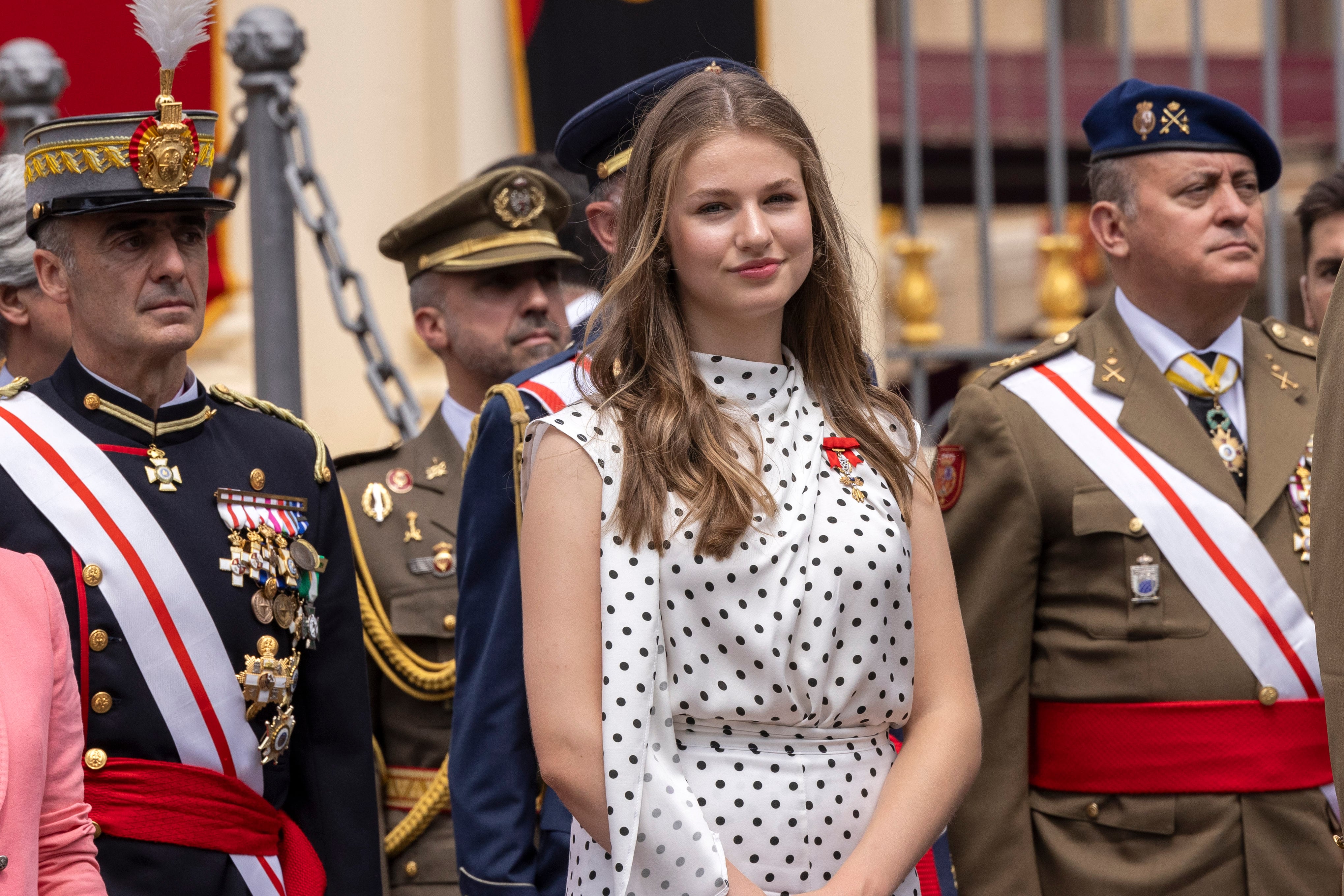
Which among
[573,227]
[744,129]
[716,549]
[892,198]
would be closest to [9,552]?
[716,549]

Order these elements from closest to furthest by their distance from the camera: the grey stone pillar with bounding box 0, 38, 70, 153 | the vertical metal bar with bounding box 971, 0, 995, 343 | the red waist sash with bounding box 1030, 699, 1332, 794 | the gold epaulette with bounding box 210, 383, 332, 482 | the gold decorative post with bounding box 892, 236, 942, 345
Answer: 1. the gold epaulette with bounding box 210, 383, 332, 482
2. the red waist sash with bounding box 1030, 699, 1332, 794
3. the grey stone pillar with bounding box 0, 38, 70, 153
4. the vertical metal bar with bounding box 971, 0, 995, 343
5. the gold decorative post with bounding box 892, 236, 942, 345

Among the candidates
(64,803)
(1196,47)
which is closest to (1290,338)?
(64,803)

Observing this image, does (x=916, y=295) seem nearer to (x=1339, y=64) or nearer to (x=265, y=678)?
(x=1339, y=64)

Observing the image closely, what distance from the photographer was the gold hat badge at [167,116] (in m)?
2.66

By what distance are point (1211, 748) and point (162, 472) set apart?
1.77 meters

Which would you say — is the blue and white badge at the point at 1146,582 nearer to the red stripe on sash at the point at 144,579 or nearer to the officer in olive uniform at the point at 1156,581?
the officer in olive uniform at the point at 1156,581

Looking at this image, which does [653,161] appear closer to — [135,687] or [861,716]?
[861,716]

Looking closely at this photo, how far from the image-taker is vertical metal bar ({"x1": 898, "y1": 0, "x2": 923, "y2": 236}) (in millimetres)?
6582

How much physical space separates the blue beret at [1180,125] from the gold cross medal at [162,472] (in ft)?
6.17

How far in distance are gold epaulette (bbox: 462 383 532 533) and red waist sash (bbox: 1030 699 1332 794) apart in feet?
3.82

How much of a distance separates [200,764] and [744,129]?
45.9 inches

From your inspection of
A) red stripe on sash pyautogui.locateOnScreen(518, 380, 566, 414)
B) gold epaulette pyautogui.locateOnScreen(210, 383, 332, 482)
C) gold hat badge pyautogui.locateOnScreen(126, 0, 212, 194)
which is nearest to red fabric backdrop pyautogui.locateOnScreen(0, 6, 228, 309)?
gold epaulette pyautogui.locateOnScreen(210, 383, 332, 482)

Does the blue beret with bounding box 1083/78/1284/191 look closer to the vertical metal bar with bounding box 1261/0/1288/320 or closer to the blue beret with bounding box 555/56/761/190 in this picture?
the blue beret with bounding box 555/56/761/190

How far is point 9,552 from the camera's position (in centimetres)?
232
